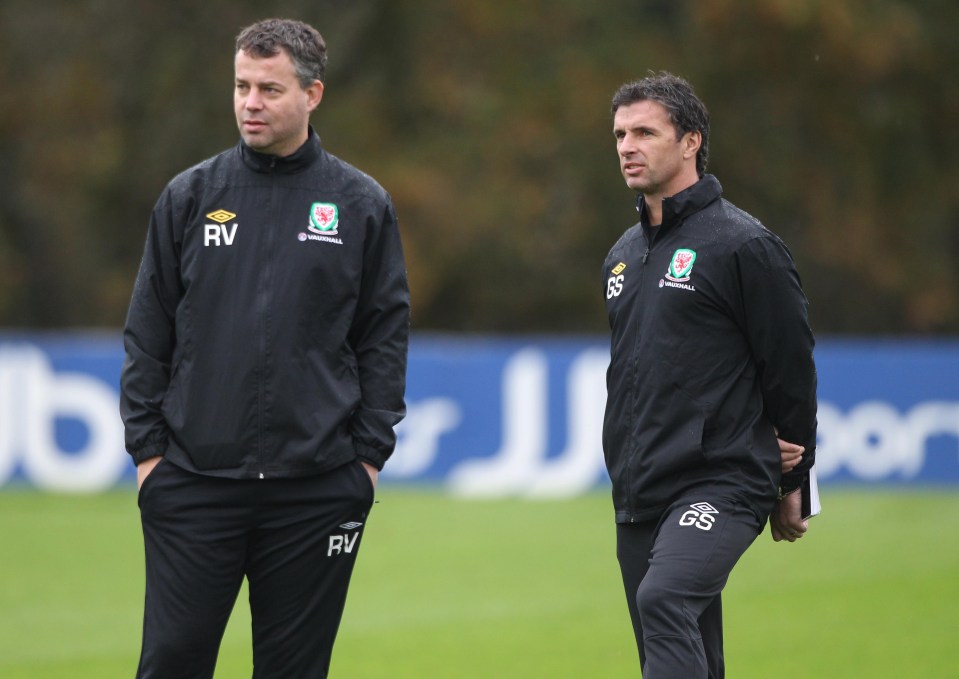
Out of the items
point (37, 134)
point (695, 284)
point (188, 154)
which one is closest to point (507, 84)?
point (188, 154)

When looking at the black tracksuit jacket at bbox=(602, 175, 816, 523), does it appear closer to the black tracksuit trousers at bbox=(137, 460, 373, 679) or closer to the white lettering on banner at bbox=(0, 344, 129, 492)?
the black tracksuit trousers at bbox=(137, 460, 373, 679)

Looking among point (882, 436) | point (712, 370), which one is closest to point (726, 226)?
point (712, 370)

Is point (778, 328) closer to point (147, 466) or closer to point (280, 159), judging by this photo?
point (280, 159)

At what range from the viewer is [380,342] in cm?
531

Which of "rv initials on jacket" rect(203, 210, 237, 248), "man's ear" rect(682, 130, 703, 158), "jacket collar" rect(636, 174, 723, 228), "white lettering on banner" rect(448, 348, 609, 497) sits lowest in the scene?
"white lettering on banner" rect(448, 348, 609, 497)

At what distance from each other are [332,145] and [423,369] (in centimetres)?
1182

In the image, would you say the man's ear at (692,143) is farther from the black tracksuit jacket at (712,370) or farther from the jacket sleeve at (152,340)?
the jacket sleeve at (152,340)

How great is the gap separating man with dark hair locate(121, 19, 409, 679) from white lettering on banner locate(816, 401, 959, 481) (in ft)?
36.6

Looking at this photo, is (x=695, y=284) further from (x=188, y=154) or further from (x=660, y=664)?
(x=188, y=154)

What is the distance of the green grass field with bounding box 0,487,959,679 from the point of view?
8.56m

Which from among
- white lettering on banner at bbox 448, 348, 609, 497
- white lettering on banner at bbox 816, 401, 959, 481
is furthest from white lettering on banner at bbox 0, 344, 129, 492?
white lettering on banner at bbox 816, 401, 959, 481

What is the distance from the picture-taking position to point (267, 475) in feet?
16.7

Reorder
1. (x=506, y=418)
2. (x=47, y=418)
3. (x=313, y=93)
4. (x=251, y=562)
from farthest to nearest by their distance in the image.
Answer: (x=506, y=418)
(x=47, y=418)
(x=313, y=93)
(x=251, y=562)

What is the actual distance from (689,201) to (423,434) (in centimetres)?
1032
